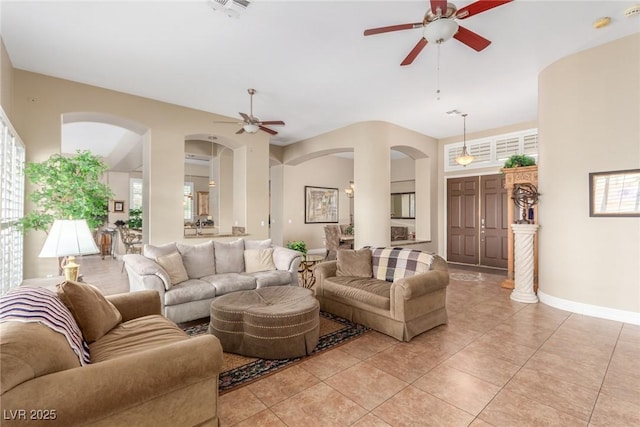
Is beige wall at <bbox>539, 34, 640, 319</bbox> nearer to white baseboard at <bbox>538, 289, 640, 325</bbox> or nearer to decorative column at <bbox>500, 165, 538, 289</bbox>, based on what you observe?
white baseboard at <bbox>538, 289, 640, 325</bbox>

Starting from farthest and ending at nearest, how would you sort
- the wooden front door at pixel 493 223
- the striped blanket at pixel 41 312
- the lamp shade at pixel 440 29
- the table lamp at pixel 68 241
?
the wooden front door at pixel 493 223
the table lamp at pixel 68 241
the lamp shade at pixel 440 29
the striped blanket at pixel 41 312

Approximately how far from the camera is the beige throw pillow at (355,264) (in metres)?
4.03

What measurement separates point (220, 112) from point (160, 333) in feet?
15.3

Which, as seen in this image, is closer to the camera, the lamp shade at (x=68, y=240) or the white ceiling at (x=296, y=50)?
the lamp shade at (x=68, y=240)

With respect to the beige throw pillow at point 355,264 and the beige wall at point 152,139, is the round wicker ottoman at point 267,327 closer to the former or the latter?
the beige throw pillow at point 355,264

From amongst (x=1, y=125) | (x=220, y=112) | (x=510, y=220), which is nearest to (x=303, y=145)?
(x=220, y=112)

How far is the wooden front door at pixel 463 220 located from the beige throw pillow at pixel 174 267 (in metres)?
6.28

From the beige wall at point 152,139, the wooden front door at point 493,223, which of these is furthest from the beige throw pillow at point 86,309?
the wooden front door at point 493,223

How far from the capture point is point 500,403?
2.08 m

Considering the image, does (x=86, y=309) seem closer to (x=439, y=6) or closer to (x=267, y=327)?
(x=267, y=327)

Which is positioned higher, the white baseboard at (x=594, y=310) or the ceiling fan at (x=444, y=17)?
the ceiling fan at (x=444, y=17)

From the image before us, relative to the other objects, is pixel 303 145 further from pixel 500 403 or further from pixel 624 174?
pixel 500 403

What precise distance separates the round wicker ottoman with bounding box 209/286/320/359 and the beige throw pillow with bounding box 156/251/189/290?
1031 millimetres

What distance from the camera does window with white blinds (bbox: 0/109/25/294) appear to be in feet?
9.37
